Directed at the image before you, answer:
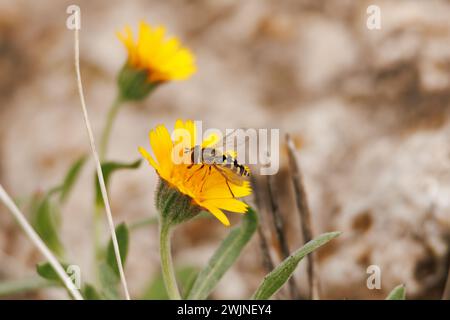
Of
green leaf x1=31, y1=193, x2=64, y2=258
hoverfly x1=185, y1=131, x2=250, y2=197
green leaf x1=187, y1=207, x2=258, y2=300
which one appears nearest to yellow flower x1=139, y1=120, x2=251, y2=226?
hoverfly x1=185, y1=131, x2=250, y2=197

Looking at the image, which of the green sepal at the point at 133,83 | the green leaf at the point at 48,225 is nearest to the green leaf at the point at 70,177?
the green leaf at the point at 48,225

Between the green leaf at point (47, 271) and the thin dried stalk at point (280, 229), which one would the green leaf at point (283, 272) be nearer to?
the thin dried stalk at point (280, 229)

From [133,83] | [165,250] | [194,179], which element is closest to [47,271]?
[165,250]

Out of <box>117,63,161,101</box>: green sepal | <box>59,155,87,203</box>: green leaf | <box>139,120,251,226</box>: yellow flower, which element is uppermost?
<box>117,63,161,101</box>: green sepal

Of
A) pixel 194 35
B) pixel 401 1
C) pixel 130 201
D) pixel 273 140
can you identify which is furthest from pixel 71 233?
pixel 401 1

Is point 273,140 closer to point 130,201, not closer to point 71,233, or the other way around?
point 130,201

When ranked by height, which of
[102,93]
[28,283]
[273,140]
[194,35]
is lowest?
[28,283]

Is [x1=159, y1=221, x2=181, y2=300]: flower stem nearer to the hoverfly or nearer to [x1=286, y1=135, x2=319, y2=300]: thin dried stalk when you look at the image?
the hoverfly

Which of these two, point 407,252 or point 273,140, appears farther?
point 273,140
